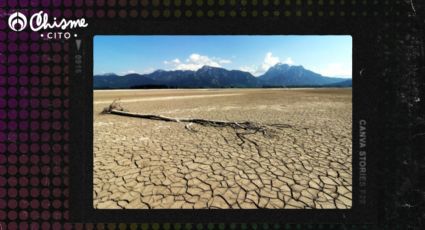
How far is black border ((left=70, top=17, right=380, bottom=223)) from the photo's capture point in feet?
6.77

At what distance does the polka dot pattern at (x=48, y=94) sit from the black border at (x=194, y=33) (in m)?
0.05

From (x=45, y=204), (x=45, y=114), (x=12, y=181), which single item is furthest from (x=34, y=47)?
(x=45, y=204)

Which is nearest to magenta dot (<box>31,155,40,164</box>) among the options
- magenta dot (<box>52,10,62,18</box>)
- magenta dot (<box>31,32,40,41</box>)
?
magenta dot (<box>31,32,40,41</box>)

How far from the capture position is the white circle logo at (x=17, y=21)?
6.81 feet

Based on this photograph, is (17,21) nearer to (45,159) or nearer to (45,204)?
(45,159)

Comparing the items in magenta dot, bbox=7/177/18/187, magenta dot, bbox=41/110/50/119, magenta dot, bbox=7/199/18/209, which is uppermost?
magenta dot, bbox=41/110/50/119

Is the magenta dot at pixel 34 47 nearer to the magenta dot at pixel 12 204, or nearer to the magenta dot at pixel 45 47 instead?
the magenta dot at pixel 45 47

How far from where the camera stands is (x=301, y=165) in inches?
141

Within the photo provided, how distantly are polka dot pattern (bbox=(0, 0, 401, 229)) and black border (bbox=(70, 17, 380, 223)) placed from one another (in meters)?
0.05

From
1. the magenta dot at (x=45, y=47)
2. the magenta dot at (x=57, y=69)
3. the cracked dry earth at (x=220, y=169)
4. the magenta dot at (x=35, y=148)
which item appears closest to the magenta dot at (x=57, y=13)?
the magenta dot at (x=45, y=47)

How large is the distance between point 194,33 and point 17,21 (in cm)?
149

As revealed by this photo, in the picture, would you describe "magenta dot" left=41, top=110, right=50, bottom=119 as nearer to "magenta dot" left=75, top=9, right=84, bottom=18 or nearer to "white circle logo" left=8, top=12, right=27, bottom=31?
"white circle logo" left=8, top=12, right=27, bottom=31

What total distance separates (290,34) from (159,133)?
3892mm

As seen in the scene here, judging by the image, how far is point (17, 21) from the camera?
2.08 metres
